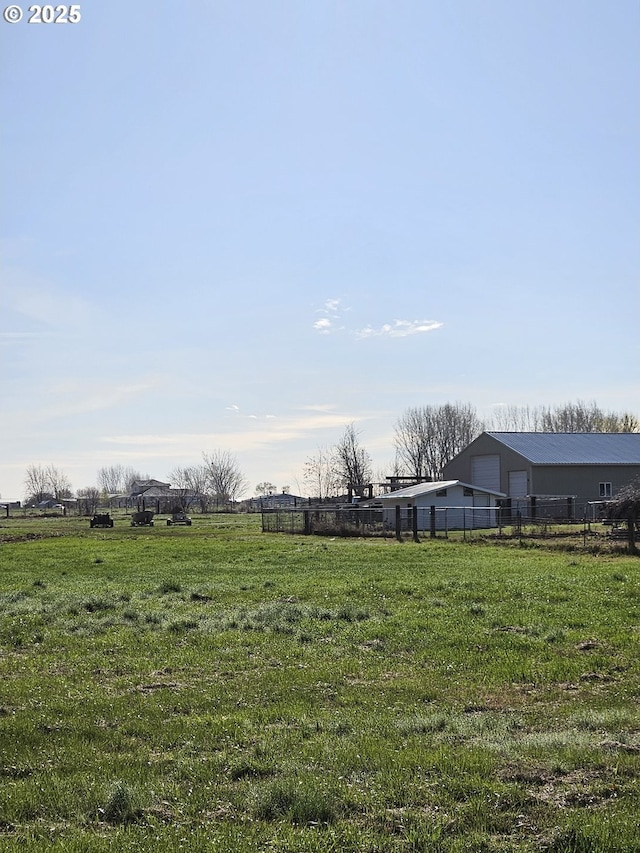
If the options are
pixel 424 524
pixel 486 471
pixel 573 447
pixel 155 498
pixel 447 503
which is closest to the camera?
pixel 424 524

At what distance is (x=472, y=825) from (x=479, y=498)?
4993 centimetres

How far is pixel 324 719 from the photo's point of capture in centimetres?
814

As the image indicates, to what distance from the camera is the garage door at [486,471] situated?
62.8 m

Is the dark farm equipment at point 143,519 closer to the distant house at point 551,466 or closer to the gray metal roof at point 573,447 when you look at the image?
the distant house at point 551,466

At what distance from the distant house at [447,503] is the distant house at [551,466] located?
3.83m

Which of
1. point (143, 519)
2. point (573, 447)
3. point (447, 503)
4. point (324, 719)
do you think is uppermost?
point (573, 447)

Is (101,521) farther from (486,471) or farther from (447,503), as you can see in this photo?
(486,471)

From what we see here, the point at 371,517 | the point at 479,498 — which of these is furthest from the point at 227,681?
the point at 479,498

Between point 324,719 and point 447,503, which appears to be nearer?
point 324,719

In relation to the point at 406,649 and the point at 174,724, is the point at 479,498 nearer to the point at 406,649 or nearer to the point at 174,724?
the point at 406,649

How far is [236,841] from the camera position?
5.25 m

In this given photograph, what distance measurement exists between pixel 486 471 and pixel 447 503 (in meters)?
12.2

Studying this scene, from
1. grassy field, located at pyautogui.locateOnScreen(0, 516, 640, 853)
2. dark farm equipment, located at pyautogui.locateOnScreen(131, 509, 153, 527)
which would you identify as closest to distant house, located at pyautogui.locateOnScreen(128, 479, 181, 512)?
dark farm equipment, located at pyautogui.locateOnScreen(131, 509, 153, 527)

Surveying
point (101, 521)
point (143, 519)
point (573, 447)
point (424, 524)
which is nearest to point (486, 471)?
point (573, 447)
